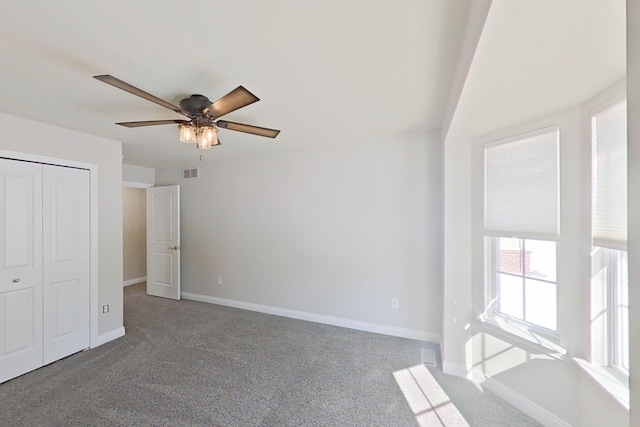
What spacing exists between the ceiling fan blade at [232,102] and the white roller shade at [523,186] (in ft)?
6.77

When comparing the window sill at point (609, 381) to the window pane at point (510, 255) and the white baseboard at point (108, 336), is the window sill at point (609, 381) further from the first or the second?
the white baseboard at point (108, 336)

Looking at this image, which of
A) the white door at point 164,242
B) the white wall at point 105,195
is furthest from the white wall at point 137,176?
the white wall at point 105,195

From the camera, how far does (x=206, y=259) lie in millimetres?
4539

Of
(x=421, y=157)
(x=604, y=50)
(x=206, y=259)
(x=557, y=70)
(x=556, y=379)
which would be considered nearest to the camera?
(x=604, y=50)

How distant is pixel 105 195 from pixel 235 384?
2.68m

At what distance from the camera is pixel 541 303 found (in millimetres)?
2064

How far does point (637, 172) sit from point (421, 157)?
106 inches

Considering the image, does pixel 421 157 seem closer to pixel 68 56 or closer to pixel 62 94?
pixel 68 56

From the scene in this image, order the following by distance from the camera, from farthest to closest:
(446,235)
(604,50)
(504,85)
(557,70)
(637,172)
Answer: (446,235), (504,85), (557,70), (604,50), (637,172)

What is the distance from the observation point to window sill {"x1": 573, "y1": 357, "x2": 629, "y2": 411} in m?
1.43

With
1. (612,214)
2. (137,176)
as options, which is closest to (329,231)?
(612,214)

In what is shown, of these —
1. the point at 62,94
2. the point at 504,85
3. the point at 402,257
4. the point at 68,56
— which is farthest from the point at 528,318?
the point at 62,94

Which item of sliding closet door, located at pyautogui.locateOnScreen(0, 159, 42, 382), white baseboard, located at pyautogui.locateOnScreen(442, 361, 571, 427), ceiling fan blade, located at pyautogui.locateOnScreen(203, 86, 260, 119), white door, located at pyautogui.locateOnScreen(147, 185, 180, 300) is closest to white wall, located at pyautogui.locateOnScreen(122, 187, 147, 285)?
white door, located at pyautogui.locateOnScreen(147, 185, 180, 300)

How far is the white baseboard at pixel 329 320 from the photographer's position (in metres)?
3.14
